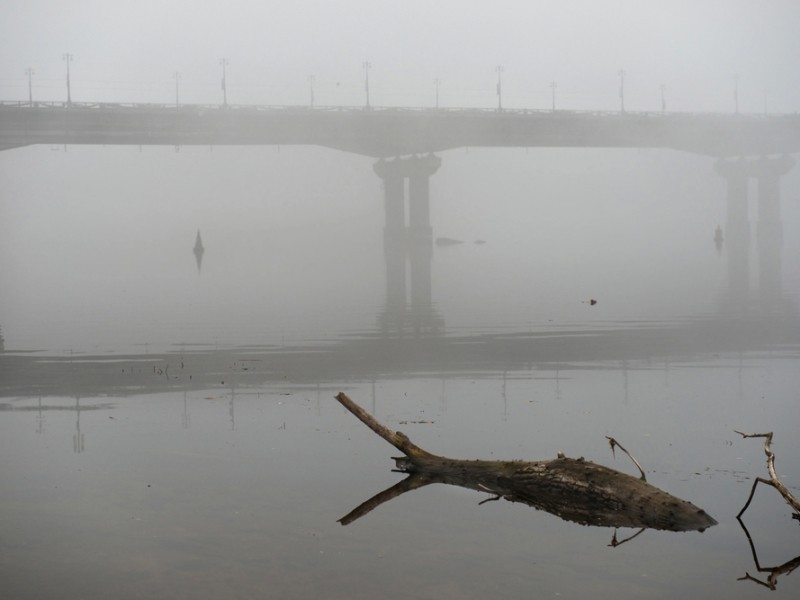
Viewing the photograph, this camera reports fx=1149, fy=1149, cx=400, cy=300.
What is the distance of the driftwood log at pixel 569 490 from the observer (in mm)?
10828

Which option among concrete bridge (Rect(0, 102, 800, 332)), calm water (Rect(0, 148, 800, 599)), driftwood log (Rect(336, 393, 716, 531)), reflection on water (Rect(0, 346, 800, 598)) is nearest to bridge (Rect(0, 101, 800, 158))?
concrete bridge (Rect(0, 102, 800, 332))

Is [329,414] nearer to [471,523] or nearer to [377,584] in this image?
[471,523]

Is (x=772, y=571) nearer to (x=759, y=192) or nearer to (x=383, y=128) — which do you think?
(x=383, y=128)

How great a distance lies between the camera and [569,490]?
37.6 feet

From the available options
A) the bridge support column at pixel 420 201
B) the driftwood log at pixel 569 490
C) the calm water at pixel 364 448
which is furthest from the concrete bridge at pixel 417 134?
the driftwood log at pixel 569 490

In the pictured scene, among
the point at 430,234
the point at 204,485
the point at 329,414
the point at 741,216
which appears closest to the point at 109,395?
the point at 329,414

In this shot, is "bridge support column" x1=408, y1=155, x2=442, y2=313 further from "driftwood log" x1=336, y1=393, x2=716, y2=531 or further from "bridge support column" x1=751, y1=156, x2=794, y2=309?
"driftwood log" x1=336, y1=393, x2=716, y2=531

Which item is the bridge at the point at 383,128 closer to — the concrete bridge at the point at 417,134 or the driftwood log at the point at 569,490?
the concrete bridge at the point at 417,134

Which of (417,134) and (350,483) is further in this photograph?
(417,134)

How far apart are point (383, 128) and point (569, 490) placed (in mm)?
126675

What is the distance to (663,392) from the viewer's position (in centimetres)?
1894

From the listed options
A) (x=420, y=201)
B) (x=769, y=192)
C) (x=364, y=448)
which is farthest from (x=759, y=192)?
(x=364, y=448)

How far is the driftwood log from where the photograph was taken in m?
10.8

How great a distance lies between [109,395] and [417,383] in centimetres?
534
